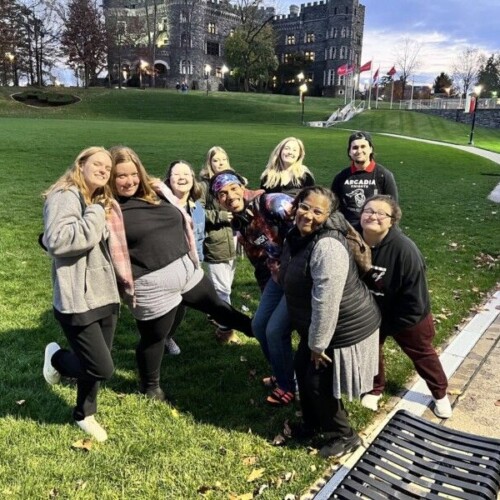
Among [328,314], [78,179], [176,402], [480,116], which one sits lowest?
[176,402]

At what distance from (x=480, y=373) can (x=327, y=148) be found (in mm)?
20443

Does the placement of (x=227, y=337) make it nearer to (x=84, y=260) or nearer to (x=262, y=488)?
(x=262, y=488)

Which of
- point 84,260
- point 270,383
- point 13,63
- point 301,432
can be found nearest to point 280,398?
point 270,383

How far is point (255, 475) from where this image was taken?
325 cm

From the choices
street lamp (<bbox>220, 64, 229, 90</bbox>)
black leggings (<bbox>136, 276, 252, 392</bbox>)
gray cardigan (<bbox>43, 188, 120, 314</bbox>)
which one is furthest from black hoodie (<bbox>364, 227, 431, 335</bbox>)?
street lamp (<bbox>220, 64, 229, 90</bbox>)

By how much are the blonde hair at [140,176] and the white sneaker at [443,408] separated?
264 centimetres

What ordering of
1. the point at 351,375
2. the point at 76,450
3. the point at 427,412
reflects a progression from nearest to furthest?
the point at 351,375 → the point at 76,450 → the point at 427,412

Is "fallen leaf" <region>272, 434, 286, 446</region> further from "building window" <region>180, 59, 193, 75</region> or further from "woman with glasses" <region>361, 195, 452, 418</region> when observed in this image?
"building window" <region>180, 59, 193, 75</region>

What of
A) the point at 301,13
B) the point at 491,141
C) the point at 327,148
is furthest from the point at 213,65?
the point at 327,148

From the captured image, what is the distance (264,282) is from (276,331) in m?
0.52

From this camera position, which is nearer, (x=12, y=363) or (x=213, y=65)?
(x=12, y=363)

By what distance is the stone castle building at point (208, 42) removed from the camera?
75125 millimetres

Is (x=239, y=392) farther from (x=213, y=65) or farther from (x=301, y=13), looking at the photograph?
(x=301, y=13)

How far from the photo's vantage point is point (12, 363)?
4.56 meters
